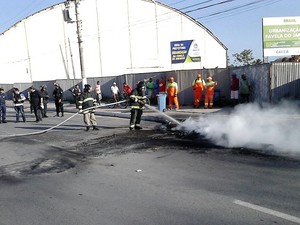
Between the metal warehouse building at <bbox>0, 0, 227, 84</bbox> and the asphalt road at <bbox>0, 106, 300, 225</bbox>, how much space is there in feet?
93.7

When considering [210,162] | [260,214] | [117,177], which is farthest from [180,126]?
[260,214]

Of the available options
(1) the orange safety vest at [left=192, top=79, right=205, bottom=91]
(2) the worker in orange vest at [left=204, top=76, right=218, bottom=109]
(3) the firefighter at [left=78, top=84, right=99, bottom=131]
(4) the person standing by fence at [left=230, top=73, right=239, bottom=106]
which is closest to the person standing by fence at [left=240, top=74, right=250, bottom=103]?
(4) the person standing by fence at [left=230, top=73, right=239, bottom=106]

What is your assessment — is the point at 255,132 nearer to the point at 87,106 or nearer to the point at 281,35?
the point at 87,106

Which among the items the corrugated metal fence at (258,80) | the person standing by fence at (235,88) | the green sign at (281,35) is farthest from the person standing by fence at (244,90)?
the green sign at (281,35)

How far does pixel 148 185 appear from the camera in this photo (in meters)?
5.82

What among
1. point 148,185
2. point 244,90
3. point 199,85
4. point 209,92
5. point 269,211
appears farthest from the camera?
point 199,85

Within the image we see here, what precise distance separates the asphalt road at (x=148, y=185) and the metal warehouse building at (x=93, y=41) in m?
28.6

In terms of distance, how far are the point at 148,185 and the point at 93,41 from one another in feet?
115

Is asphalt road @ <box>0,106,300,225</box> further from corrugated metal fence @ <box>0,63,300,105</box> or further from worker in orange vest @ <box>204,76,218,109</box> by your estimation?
worker in orange vest @ <box>204,76,218,109</box>

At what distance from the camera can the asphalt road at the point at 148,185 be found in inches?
176

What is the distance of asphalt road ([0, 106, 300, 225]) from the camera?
4477 mm

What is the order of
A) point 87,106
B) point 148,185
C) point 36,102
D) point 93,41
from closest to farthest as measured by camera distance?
1. point 148,185
2. point 87,106
3. point 36,102
4. point 93,41

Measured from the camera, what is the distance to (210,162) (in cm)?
707

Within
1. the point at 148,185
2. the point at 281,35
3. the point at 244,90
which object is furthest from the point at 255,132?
the point at 281,35
